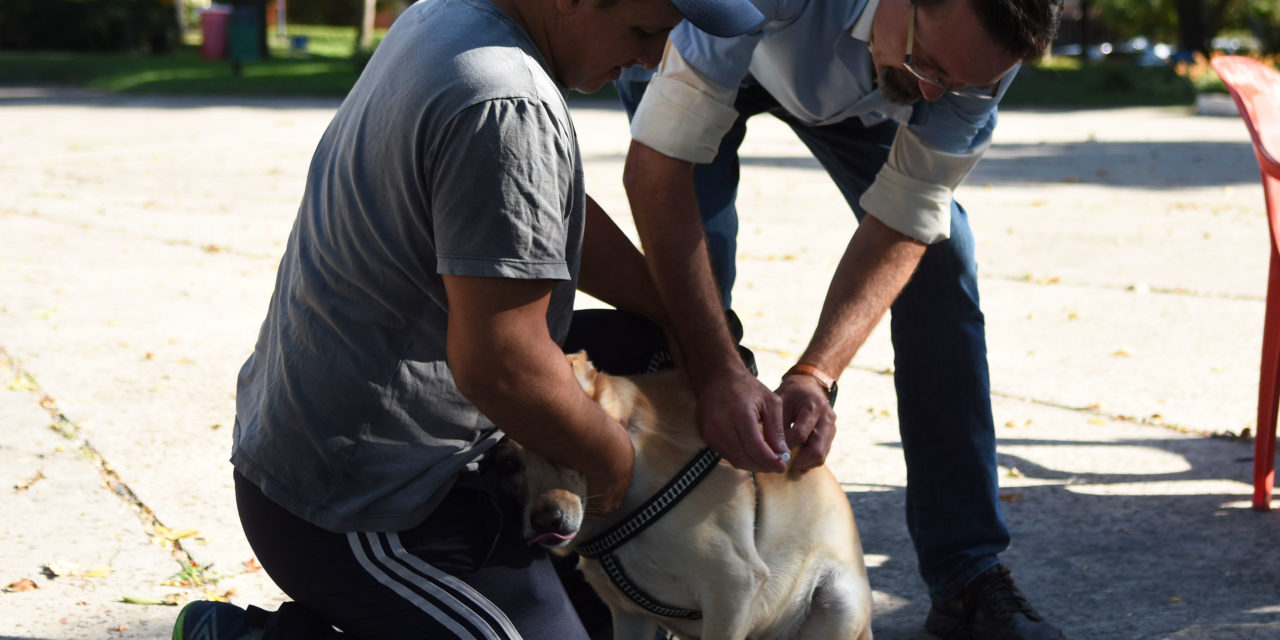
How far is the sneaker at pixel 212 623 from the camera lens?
2.33m

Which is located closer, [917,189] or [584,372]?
[584,372]

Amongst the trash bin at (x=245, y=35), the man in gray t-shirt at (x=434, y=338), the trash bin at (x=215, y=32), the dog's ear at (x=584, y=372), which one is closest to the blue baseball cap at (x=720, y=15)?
the man in gray t-shirt at (x=434, y=338)

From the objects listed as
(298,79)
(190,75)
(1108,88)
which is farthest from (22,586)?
(190,75)

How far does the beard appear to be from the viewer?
2.80 meters

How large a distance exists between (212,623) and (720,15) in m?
1.44

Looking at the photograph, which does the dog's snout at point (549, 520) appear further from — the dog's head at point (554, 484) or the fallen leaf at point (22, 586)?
the fallen leaf at point (22, 586)

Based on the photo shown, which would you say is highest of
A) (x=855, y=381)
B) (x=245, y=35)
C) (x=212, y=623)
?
(x=212, y=623)

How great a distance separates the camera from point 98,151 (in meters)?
12.8

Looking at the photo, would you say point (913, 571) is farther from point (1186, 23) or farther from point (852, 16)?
point (1186, 23)

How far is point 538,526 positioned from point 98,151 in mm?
12120

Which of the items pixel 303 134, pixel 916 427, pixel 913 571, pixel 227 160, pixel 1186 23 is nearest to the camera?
pixel 916 427

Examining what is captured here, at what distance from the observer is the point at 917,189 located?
9.62ft

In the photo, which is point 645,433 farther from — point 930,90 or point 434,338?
point 930,90

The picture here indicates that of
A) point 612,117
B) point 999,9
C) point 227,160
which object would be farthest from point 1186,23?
point 999,9
